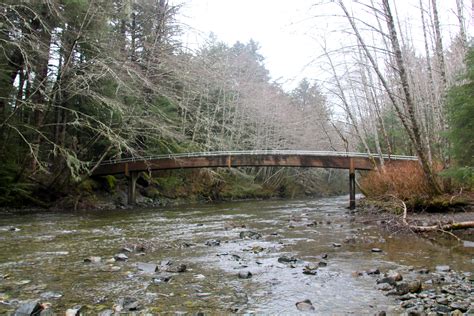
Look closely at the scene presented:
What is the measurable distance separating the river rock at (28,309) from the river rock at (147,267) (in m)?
1.78

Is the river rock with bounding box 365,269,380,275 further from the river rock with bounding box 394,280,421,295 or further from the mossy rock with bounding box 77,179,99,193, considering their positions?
the mossy rock with bounding box 77,179,99,193

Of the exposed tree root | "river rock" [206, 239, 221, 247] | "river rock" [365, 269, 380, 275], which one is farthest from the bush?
"river rock" [365, 269, 380, 275]

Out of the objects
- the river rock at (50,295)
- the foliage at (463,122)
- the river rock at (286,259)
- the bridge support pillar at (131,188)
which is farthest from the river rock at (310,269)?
the bridge support pillar at (131,188)

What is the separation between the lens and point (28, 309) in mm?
3438

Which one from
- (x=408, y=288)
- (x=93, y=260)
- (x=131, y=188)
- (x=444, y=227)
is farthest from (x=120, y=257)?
(x=131, y=188)

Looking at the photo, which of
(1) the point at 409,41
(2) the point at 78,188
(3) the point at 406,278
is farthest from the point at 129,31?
(3) the point at 406,278

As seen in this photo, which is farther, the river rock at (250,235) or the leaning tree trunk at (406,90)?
the leaning tree trunk at (406,90)

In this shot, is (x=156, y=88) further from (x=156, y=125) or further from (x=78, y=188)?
(x=78, y=188)

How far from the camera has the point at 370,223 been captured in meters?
10.8

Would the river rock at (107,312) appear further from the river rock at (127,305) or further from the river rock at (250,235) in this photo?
the river rock at (250,235)

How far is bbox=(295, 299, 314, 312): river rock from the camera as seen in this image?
3764mm

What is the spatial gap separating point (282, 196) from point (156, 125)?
65.3 ft

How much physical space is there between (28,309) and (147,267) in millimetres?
2037

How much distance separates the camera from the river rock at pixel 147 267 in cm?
523
